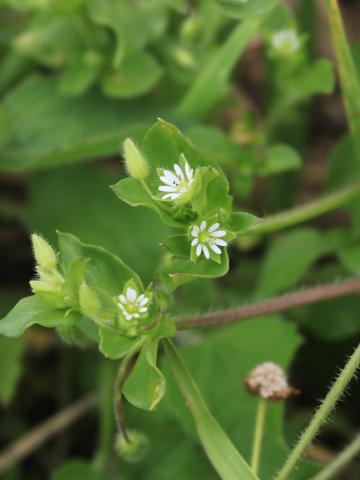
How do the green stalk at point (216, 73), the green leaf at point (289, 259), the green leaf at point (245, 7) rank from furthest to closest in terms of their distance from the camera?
the green leaf at point (289, 259)
the green stalk at point (216, 73)
the green leaf at point (245, 7)

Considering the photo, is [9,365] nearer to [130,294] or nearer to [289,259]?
[289,259]

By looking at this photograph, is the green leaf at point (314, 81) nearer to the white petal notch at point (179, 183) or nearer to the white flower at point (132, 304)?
the white petal notch at point (179, 183)

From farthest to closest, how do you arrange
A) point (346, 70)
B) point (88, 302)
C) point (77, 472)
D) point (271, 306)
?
1. point (77, 472)
2. point (346, 70)
3. point (271, 306)
4. point (88, 302)

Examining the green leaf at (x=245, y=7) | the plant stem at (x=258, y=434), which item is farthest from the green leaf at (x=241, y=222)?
the green leaf at (x=245, y=7)

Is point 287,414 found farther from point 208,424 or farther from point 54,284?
point 54,284

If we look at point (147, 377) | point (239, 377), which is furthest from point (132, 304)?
point (239, 377)

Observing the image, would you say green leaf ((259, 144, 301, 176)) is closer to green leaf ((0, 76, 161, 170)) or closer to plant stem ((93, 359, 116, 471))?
green leaf ((0, 76, 161, 170))

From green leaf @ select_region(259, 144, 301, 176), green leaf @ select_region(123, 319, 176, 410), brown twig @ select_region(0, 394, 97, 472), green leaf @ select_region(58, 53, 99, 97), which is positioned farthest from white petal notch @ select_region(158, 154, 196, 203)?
brown twig @ select_region(0, 394, 97, 472)
